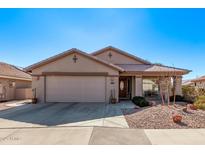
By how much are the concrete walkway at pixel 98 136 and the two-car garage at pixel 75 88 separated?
8.20 metres

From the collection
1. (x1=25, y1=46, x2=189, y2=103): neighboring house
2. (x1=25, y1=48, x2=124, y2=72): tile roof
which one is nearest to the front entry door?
(x1=25, y1=46, x2=189, y2=103): neighboring house

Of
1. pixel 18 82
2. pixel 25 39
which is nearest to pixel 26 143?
pixel 25 39

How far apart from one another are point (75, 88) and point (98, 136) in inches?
377

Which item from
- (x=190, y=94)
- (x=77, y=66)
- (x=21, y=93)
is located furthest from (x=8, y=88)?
(x=190, y=94)

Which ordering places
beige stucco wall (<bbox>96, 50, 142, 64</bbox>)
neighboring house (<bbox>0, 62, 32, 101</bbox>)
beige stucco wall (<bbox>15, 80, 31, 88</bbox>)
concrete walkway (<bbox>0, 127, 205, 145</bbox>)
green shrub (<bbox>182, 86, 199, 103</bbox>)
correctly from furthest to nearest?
beige stucco wall (<bbox>15, 80, 31, 88</bbox>), beige stucco wall (<bbox>96, 50, 142, 64</bbox>), neighboring house (<bbox>0, 62, 32, 101</bbox>), green shrub (<bbox>182, 86, 199, 103</bbox>), concrete walkway (<bbox>0, 127, 205, 145</bbox>)

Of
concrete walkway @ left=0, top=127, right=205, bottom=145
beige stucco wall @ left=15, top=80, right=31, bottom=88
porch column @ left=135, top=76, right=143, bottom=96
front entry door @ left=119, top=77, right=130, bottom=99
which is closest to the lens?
concrete walkway @ left=0, top=127, right=205, bottom=145

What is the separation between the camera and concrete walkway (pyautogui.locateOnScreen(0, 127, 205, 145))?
5.04 m

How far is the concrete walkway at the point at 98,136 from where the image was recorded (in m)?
5.04

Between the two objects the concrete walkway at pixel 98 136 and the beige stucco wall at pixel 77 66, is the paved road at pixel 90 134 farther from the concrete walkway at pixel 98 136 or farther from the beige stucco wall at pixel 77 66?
the beige stucco wall at pixel 77 66

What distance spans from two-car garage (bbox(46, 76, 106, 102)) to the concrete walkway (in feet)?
26.9

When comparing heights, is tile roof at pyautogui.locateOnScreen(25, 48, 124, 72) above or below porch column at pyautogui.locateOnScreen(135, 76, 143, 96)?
above

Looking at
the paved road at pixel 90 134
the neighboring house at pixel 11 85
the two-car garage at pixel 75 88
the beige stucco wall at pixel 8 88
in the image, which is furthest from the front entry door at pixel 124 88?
the beige stucco wall at pixel 8 88

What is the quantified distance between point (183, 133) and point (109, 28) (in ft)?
27.7

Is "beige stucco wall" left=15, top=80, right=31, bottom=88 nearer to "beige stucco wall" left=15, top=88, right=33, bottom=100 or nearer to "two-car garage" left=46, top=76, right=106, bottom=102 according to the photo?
"beige stucco wall" left=15, top=88, right=33, bottom=100
